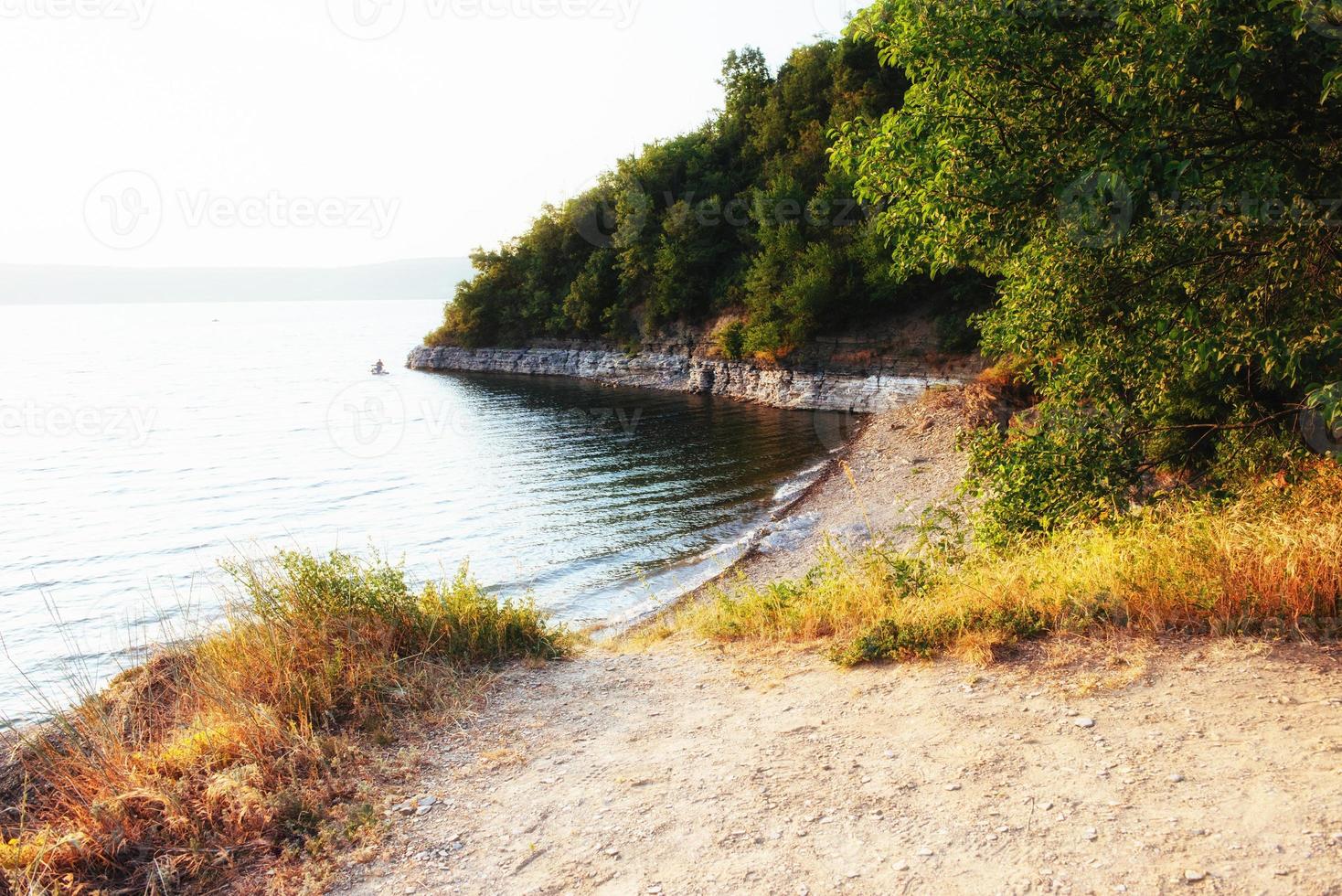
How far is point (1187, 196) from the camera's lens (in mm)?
8031

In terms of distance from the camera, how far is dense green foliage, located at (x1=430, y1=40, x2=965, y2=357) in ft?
147

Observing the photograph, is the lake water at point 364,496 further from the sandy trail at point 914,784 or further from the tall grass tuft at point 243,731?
the sandy trail at point 914,784

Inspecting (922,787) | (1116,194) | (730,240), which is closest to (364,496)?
(922,787)

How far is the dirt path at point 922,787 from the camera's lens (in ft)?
13.8

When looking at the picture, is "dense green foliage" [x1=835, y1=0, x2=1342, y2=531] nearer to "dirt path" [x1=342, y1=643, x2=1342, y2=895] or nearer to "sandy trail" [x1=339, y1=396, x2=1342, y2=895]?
"sandy trail" [x1=339, y1=396, x2=1342, y2=895]

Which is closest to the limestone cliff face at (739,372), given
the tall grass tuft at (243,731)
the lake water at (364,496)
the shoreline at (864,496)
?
the lake water at (364,496)

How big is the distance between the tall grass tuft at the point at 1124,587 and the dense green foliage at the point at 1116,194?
1.06 metres

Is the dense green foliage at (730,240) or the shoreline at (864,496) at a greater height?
the dense green foliage at (730,240)

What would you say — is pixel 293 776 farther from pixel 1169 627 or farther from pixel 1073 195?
pixel 1073 195

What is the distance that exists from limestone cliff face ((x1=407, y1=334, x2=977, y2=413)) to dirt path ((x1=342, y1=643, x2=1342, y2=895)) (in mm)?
32756

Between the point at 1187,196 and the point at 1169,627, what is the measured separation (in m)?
4.64

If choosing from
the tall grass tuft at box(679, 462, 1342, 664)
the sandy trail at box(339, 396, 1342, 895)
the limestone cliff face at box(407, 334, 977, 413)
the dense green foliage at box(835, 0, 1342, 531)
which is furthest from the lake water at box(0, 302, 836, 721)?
the dense green foliage at box(835, 0, 1342, 531)

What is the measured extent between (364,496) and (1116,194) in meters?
25.2

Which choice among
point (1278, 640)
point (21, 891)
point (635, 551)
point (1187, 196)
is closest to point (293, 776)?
point (21, 891)
